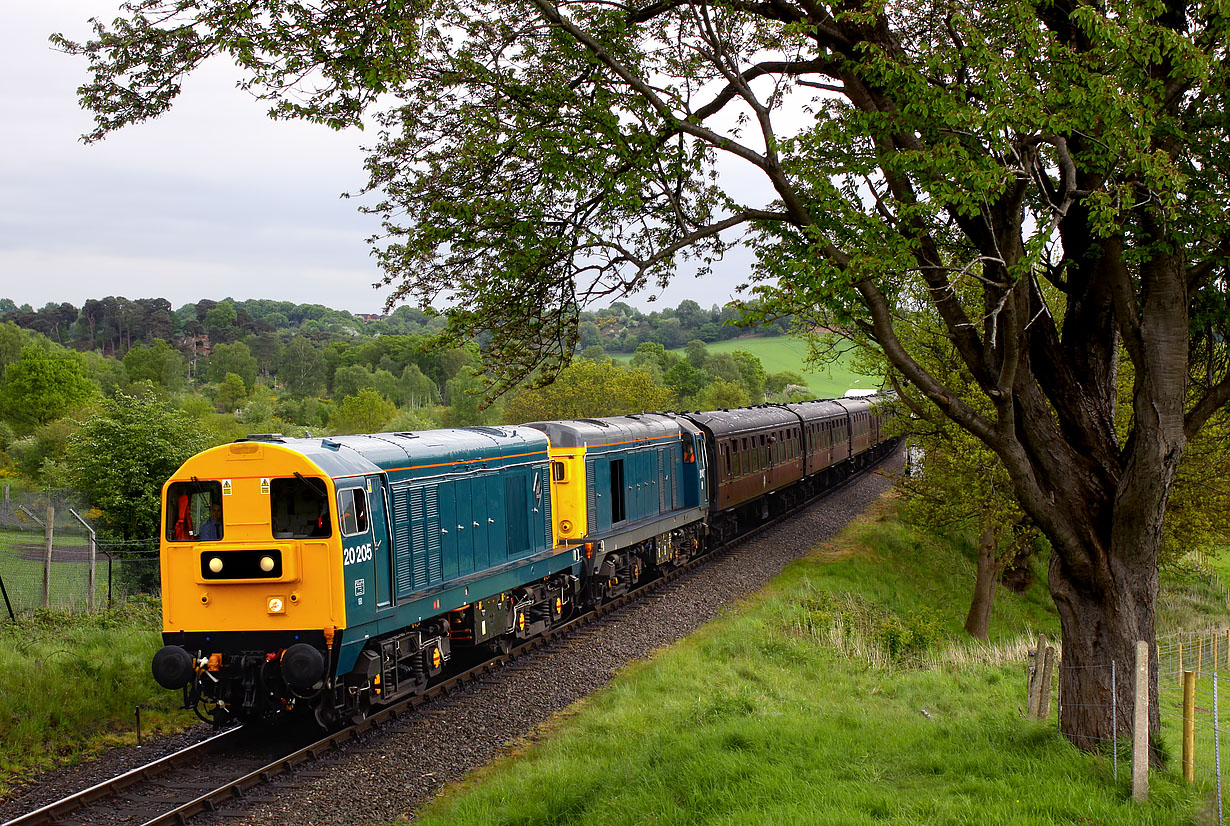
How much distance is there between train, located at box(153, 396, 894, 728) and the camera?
1038 centimetres

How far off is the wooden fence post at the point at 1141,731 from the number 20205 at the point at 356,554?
803 cm

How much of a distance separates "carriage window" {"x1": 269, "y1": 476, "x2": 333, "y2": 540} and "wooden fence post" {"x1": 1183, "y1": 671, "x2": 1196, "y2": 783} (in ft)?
28.4

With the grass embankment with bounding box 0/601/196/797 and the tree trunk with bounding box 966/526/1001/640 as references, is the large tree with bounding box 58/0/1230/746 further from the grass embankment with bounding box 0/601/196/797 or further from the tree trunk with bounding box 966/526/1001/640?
the tree trunk with bounding box 966/526/1001/640

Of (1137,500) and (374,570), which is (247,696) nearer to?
(374,570)

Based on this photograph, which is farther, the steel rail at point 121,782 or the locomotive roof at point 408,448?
the locomotive roof at point 408,448


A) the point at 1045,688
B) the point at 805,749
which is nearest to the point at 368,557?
the point at 805,749

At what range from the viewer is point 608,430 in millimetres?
18797

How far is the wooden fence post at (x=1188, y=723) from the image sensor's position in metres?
7.56

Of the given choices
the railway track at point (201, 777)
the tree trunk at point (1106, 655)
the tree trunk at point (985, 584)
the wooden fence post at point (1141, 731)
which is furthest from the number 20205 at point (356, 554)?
the tree trunk at point (985, 584)

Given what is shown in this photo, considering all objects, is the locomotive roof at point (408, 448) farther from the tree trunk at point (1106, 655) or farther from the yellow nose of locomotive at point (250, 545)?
the tree trunk at point (1106, 655)

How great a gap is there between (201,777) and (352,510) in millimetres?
3249

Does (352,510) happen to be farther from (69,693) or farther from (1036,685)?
(1036,685)

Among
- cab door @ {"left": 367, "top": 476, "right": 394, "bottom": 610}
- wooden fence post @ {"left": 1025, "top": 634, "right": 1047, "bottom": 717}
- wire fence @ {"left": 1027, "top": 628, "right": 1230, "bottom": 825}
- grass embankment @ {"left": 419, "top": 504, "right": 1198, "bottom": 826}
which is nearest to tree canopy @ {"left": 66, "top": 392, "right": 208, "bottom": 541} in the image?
cab door @ {"left": 367, "top": 476, "right": 394, "bottom": 610}

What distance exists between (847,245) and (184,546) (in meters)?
8.20
